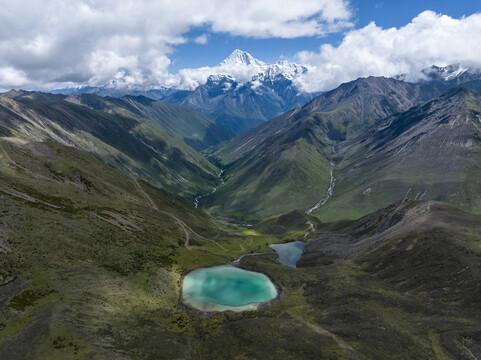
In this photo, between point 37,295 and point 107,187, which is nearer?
point 37,295

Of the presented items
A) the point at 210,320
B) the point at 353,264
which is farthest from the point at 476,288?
the point at 210,320

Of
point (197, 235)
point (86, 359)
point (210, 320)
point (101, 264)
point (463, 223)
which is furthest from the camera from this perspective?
point (197, 235)

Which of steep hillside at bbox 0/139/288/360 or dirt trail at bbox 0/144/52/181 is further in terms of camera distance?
dirt trail at bbox 0/144/52/181

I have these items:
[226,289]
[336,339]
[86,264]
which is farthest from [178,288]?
[336,339]

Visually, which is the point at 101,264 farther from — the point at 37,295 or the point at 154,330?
the point at 154,330

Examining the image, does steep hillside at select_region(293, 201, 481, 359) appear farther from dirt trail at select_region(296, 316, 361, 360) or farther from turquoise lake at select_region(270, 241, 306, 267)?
turquoise lake at select_region(270, 241, 306, 267)

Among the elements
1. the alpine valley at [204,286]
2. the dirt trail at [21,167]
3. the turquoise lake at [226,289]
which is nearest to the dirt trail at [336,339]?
the alpine valley at [204,286]

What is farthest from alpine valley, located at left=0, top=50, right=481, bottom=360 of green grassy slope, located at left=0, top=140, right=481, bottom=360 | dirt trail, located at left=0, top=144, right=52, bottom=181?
dirt trail, located at left=0, top=144, right=52, bottom=181
